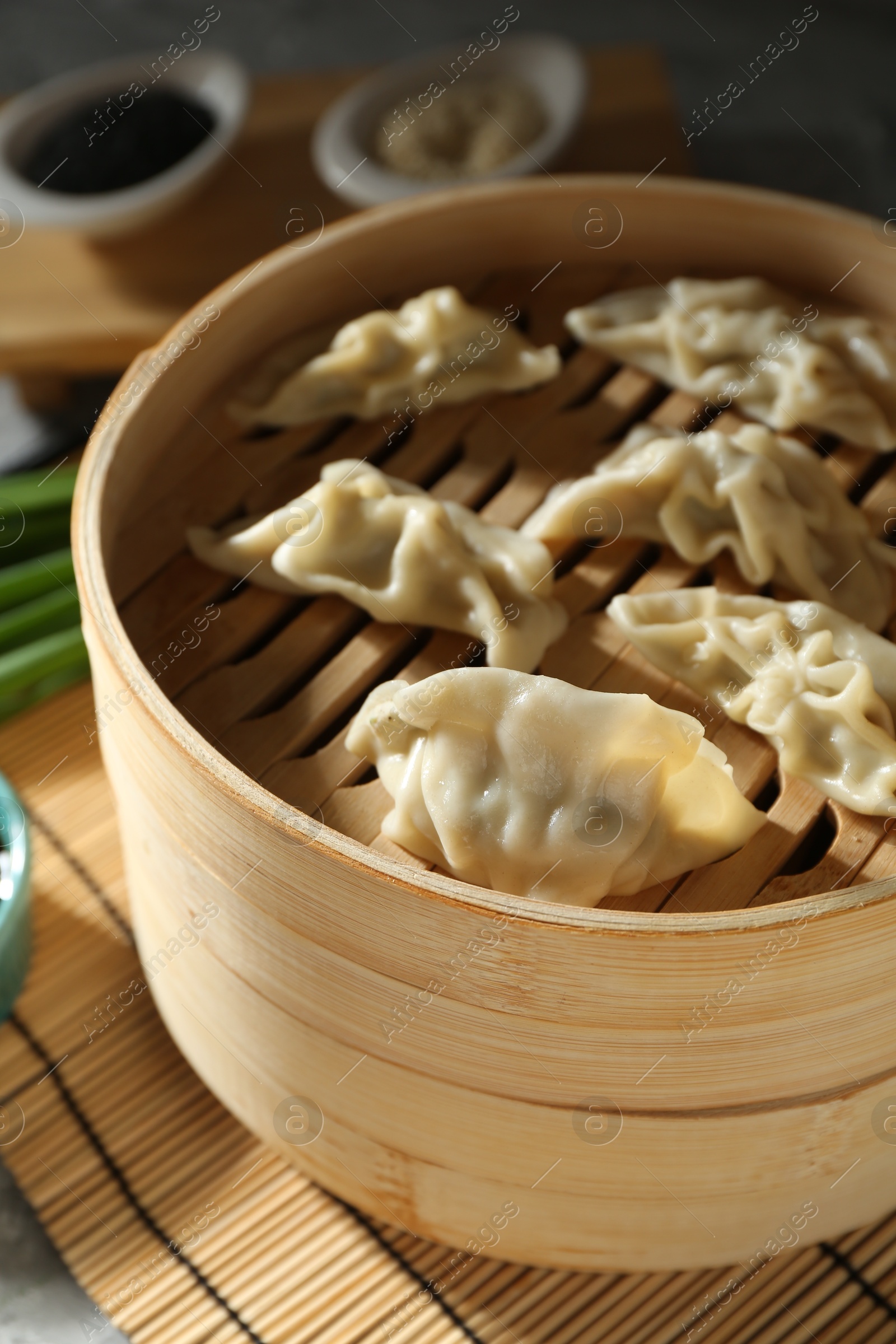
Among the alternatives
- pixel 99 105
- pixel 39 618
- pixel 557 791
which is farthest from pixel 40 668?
pixel 99 105

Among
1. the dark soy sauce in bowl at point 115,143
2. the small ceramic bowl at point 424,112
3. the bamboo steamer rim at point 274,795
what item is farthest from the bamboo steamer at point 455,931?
the dark soy sauce in bowl at point 115,143

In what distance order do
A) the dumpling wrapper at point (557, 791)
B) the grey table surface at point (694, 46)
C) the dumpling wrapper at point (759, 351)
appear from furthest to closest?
1. the grey table surface at point (694, 46)
2. the dumpling wrapper at point (759, 351)
3. the dumpling wrapper at point (557, 791)

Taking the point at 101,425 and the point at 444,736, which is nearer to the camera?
the point at 444,736

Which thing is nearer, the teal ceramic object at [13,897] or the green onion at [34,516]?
the teal ceramic object at [13,897]

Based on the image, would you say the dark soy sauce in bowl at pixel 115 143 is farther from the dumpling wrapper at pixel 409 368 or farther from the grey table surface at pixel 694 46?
the dumpling wrapper at pixel 409 368

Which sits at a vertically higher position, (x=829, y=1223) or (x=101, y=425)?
(x=101, y=425)

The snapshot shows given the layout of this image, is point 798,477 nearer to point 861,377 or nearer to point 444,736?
point 861,377

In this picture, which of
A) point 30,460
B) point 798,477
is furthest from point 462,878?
point 30,460
